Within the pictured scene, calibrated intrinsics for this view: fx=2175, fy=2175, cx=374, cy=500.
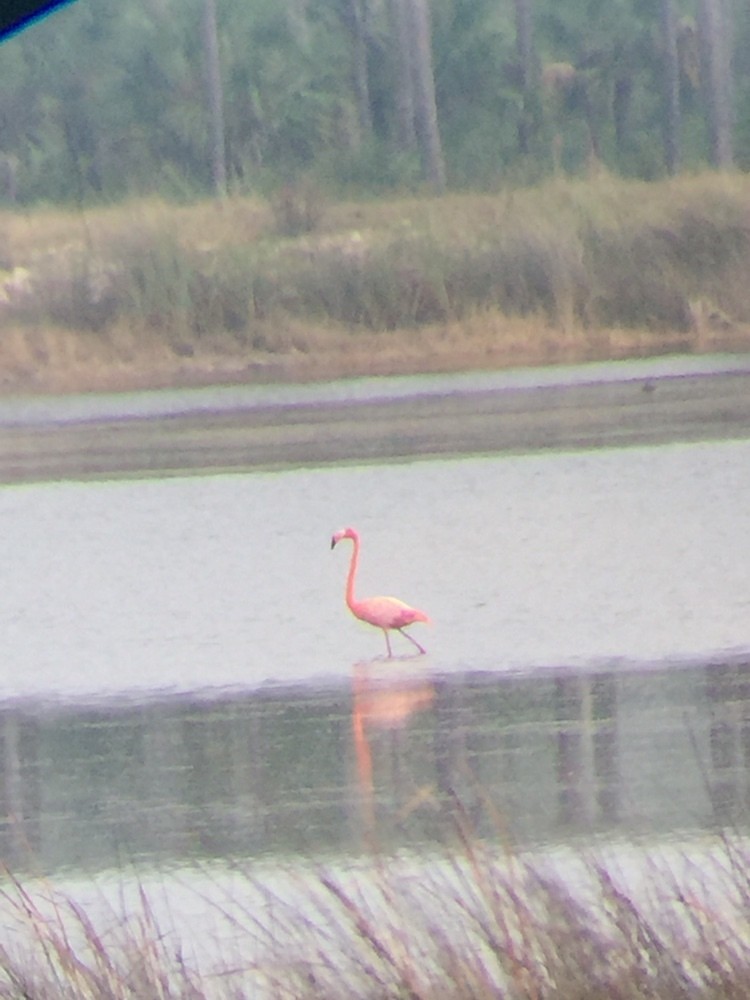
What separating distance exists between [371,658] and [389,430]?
8256mm

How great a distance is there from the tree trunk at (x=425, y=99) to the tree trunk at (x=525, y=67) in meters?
0.94

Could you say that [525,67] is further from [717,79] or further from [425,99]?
[717,79]

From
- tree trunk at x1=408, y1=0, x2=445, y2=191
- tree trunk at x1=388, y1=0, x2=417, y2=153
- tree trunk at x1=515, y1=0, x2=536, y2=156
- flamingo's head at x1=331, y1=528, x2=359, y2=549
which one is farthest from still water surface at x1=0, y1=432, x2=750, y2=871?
tree trunk at x1=515, y1=0, x2=536, y2=156

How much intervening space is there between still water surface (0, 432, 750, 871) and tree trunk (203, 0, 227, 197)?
838cm

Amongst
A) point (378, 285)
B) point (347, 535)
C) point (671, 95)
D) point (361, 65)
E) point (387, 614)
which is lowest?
point (387, 614)

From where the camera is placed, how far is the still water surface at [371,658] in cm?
577

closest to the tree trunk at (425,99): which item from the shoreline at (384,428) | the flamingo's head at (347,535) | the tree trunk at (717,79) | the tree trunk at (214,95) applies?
the tree trunk at (214,95)

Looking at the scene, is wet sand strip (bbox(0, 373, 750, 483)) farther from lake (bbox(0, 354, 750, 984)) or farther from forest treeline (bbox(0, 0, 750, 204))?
forest treeline (bbox(0, 0, 750, 204))

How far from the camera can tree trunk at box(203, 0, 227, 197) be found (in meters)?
Answer: 23.0

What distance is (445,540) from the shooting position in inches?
504

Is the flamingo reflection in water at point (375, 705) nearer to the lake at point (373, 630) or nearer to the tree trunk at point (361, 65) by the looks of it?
the lake at point (373, 630)

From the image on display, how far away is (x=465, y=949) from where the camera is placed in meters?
3.42

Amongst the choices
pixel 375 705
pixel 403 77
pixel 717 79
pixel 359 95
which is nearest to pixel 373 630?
pixel 375 705

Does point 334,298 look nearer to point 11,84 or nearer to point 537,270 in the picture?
point 537,270
